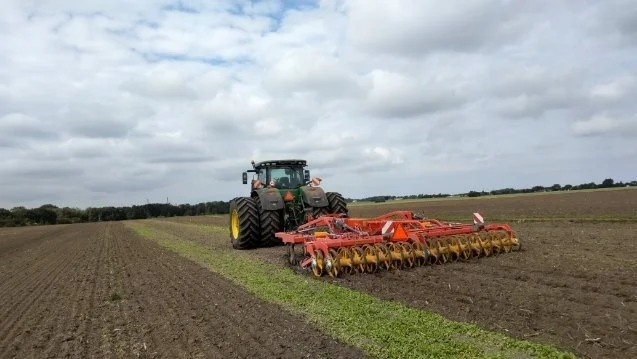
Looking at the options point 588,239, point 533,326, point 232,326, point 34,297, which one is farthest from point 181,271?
point 588,239

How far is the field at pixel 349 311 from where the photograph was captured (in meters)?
4.59

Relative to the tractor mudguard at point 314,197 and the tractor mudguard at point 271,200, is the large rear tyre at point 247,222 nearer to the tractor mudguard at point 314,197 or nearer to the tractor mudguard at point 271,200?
the tractor mudguard at point 271,200

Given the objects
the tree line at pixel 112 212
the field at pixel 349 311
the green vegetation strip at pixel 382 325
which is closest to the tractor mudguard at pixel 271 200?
the field at pixel 349 311

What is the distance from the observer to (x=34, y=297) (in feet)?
27.7

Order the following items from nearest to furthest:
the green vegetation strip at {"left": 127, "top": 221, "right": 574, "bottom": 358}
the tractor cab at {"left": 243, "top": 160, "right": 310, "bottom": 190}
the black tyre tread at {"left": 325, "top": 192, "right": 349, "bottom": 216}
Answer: the green vegetation strip at {"left": 127, "top": 221, "right": 574, "bottom": 358}, the black tyre tread at {"left": 325, "top": 192, "right": 349, "bottom": 216}, the tractor cab at {"left": 243, "top": 160, "right": 310, "bottom": 190}

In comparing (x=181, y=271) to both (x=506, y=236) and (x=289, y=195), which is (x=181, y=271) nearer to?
(x=289, y=195)

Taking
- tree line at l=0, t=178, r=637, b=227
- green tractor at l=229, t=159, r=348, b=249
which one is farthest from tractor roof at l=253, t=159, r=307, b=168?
tree line at l=0, t=178, r=637, b=227

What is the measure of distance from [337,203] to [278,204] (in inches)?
69.5

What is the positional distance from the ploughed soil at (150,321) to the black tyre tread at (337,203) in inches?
174

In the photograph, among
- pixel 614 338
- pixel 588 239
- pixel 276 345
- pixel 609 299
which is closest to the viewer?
pixel 614 338

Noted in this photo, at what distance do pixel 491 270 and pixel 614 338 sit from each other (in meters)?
3.45

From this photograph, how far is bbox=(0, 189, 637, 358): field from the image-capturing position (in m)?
4.59

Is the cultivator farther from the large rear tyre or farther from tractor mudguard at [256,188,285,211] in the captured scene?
the large rear tyre

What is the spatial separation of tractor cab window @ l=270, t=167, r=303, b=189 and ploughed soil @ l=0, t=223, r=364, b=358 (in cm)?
447
